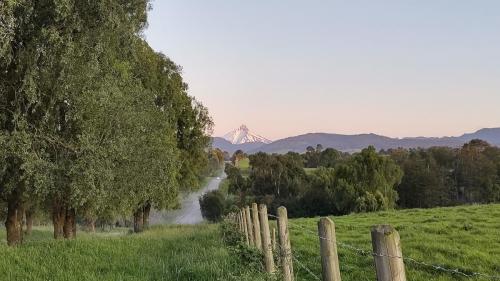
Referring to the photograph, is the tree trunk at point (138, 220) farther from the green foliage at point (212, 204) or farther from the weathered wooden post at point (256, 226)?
the green foliage at point (212, 204)

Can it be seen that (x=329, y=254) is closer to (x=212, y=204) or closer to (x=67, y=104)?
(x=67, y=104)

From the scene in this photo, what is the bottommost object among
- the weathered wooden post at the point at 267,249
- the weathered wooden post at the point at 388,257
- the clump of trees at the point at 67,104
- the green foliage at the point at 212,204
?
the green foliage at the point at 212,204

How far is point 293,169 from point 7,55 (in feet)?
328

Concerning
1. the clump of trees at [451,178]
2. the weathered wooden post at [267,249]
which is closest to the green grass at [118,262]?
the weathered wooden post at [267,249]

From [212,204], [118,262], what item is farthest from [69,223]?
[212,204]

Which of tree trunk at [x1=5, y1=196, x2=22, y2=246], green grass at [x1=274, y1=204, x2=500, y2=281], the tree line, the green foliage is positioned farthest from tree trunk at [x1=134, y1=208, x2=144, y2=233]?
the green foliage

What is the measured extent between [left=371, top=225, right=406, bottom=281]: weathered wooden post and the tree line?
66392 millimetres

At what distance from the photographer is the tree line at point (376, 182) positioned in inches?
2970

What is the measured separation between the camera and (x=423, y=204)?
289ft

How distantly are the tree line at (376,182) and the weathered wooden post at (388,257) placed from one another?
6639cm

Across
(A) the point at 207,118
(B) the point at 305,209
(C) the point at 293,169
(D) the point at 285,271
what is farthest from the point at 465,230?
(C) the point at 293,169

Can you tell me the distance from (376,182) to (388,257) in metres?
74.4

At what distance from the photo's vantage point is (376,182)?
7581cm

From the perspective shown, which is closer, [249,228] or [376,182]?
[249,228]
